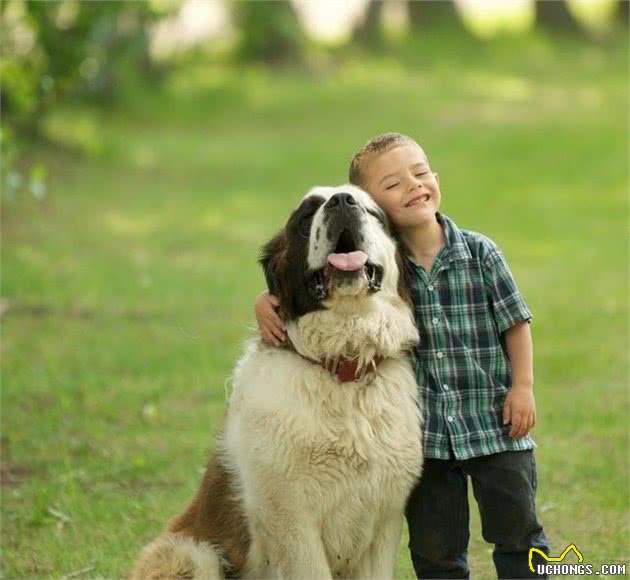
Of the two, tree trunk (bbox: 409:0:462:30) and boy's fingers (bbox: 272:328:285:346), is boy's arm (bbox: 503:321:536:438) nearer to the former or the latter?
boy's fingers (bbox: 272:328:285:346)

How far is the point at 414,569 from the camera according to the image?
5.00 m

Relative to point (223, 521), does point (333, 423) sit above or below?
above

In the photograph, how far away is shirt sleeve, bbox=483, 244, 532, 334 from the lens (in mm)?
4648

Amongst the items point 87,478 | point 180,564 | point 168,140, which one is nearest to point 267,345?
point 180,564

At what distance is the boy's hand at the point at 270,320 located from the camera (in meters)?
4.66

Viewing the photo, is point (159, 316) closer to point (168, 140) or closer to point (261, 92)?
point (168, 140)

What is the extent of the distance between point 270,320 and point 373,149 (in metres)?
0.73

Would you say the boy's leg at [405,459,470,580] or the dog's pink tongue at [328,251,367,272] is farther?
the boy's leg at [405,459,470,580]

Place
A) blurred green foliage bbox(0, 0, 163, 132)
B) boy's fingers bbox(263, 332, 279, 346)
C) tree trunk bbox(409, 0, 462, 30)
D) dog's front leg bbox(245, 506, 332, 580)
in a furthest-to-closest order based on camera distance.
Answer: tree trunk bbox(409, 0, 462, 30)
blurred green foliage bbox(0, 0, 163, 132)
boy's fingers bbox(263, 332, 279, 346)
dog's front leg bbox(245, 506, 332, 580)

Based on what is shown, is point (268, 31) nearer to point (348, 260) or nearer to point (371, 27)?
point (371, 27)

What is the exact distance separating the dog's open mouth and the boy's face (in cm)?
28

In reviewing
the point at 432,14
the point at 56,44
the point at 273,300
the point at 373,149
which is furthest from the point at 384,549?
the point at 432,14

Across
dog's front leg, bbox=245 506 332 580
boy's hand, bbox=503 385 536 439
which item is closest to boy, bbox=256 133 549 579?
boy's hand, bbox=503 385 536 439

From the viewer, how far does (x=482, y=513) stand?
4.75 meters
